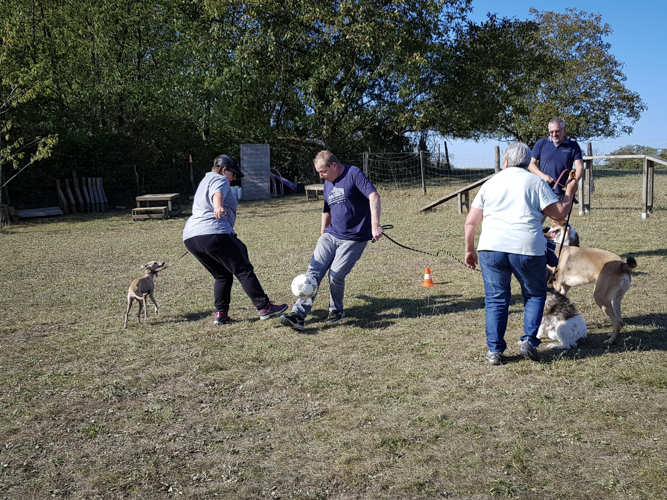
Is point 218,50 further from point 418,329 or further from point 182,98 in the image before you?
point 418,329

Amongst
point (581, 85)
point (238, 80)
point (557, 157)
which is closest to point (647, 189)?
point (557, 157)

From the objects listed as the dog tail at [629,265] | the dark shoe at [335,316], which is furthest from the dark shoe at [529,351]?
the dark shoe at [335,316]

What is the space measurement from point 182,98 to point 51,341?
1973cm

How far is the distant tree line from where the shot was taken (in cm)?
2112

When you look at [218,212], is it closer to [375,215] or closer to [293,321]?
[293,321]

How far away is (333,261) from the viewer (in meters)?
5.64

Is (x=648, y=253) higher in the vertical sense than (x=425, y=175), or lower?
lower

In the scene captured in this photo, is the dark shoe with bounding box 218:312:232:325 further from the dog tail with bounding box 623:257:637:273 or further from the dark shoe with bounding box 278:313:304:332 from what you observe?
the dog tail with bounding box 623:257:637:273

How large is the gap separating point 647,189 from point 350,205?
1005cm

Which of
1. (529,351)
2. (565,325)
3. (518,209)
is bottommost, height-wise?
(529,351)

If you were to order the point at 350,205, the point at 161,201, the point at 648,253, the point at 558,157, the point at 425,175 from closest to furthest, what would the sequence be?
1. the point at 350,205
2. the point at 558,157
3. the point at 648,253
4. the point at 161,201
5. the point at 425,175

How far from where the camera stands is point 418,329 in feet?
17.8

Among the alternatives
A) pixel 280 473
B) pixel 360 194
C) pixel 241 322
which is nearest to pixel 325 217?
pixel 360 194

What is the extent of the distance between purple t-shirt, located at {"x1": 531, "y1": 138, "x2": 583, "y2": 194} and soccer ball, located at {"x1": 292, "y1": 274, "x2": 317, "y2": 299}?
3000 millimetres
